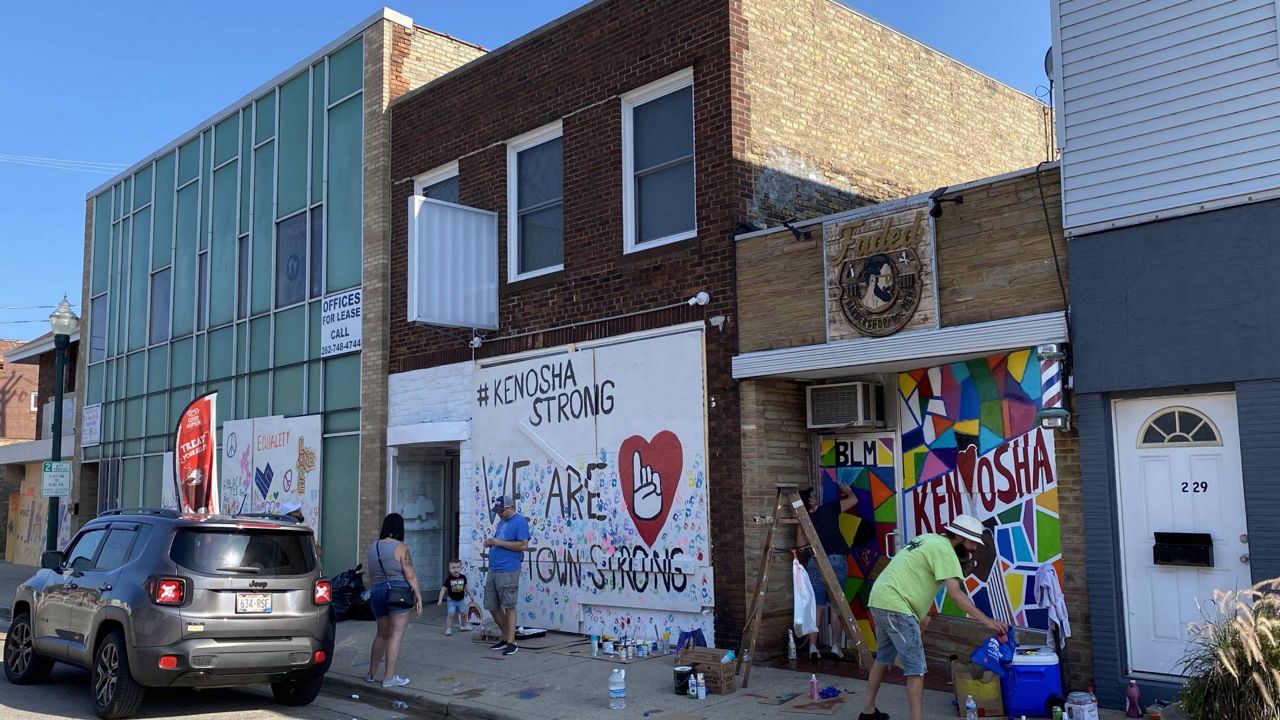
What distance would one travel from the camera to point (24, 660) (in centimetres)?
1002

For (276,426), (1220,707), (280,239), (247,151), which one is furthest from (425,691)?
(247,151)

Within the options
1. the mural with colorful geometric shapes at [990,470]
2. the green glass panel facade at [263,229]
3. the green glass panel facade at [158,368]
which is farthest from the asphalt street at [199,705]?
the green glass panel facade at [158,368]

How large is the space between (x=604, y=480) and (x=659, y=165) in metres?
3.62

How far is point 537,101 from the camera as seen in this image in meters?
Result: 13.4

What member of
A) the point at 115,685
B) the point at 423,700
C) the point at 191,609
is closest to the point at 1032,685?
the point at 423,700

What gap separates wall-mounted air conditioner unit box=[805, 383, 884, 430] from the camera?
1041cm

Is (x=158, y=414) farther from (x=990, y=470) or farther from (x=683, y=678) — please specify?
(x=990, y=470)

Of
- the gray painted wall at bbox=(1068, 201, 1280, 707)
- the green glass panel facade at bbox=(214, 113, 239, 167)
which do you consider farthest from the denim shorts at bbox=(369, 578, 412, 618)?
the green glass panel facade at bbox=(214, 113, 239, 167)

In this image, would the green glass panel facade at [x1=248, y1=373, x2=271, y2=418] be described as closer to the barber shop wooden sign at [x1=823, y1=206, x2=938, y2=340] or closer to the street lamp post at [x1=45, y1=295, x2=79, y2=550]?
the street lamp post at [x1=45, y1=295, x2=79, y2=550]

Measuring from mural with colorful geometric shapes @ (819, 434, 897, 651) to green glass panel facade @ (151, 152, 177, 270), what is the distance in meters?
15.5

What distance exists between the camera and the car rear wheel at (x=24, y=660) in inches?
391

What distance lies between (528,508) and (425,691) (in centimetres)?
359

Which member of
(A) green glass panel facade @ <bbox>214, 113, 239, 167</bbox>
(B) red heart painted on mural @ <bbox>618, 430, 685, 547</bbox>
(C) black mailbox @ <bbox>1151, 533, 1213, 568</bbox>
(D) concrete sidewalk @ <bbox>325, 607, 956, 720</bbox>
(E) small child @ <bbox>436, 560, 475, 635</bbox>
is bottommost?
(D) concrete sidewalk @ <bbox>325, 607, 956, 720</bbox>

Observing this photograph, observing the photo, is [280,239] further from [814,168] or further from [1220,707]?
[1220,707]
